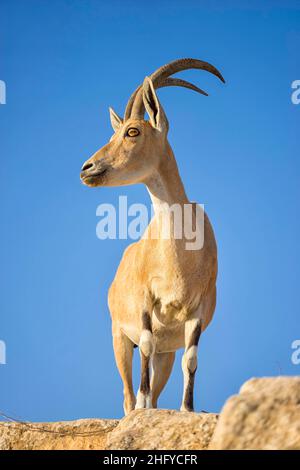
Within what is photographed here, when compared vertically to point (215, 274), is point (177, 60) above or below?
above

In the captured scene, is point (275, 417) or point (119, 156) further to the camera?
point (119, 156)

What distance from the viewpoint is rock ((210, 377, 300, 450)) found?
5043mm

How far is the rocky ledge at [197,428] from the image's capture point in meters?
5.06

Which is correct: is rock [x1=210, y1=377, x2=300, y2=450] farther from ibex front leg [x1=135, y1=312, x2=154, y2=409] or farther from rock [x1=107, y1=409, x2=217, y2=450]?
ibex front leg [x1=135, y1=312, x2=154, y2=409]

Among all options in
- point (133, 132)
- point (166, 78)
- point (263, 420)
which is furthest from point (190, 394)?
point (166, 78)

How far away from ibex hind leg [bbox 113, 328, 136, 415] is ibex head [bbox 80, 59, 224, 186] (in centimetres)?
253

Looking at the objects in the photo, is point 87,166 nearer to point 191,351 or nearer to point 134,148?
point 134,148

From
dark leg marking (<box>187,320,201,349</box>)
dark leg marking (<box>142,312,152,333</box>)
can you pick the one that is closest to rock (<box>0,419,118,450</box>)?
dark leg marking (<box>142,312,152,333</box>)

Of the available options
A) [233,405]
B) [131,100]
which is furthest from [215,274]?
[233,405]

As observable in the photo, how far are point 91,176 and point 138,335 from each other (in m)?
2.35

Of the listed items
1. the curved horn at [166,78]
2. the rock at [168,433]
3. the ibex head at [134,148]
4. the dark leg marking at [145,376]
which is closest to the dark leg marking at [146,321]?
the dark leg marking at [145,376]

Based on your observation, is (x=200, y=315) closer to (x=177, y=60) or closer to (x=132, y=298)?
(x=132, y=298)

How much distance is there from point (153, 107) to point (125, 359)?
3733mm
